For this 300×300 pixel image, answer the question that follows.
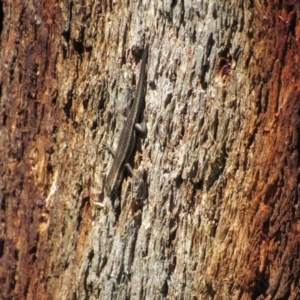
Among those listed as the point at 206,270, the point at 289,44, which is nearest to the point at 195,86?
the point at 289,44

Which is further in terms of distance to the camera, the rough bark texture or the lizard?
the lizard

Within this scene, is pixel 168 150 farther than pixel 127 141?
No

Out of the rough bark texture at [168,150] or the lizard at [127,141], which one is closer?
the rough bark texture at [168,150]
